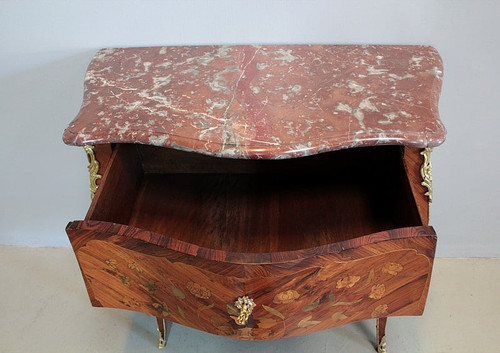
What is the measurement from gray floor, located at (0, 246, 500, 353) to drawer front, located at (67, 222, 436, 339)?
0.35m

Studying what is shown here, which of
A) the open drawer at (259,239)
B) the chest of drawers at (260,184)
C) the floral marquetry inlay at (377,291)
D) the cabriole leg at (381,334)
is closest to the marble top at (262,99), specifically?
the chest of drawers at (260,184)

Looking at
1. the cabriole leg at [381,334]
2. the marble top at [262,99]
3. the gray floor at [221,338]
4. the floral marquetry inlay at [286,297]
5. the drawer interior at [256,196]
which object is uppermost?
the marble top at [262,99]

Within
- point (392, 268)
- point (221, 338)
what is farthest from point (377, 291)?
point (221, 338)

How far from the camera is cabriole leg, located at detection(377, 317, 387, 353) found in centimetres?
114

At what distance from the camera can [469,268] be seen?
1.34m

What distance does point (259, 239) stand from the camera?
103 centimetres

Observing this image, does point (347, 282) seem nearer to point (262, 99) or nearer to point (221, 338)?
point (262, 99)

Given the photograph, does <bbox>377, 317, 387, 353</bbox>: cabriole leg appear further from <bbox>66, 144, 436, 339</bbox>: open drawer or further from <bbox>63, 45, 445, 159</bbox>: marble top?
<bbox>63, 45, 445, 159</bbox>: marble top

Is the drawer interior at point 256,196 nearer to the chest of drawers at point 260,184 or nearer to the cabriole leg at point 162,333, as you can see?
the chest of drawers at point 260,184

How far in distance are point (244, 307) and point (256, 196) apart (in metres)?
0.33

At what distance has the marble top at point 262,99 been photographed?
80 centimetres

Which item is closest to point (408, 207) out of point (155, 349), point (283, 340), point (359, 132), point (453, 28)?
point (359, 132)

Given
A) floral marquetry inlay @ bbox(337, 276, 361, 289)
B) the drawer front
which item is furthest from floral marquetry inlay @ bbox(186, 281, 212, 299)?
floral marquetry inlay @ bbox(337, 276, 361, 289)

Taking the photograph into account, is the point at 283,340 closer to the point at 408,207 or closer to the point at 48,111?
the point at 408,207
